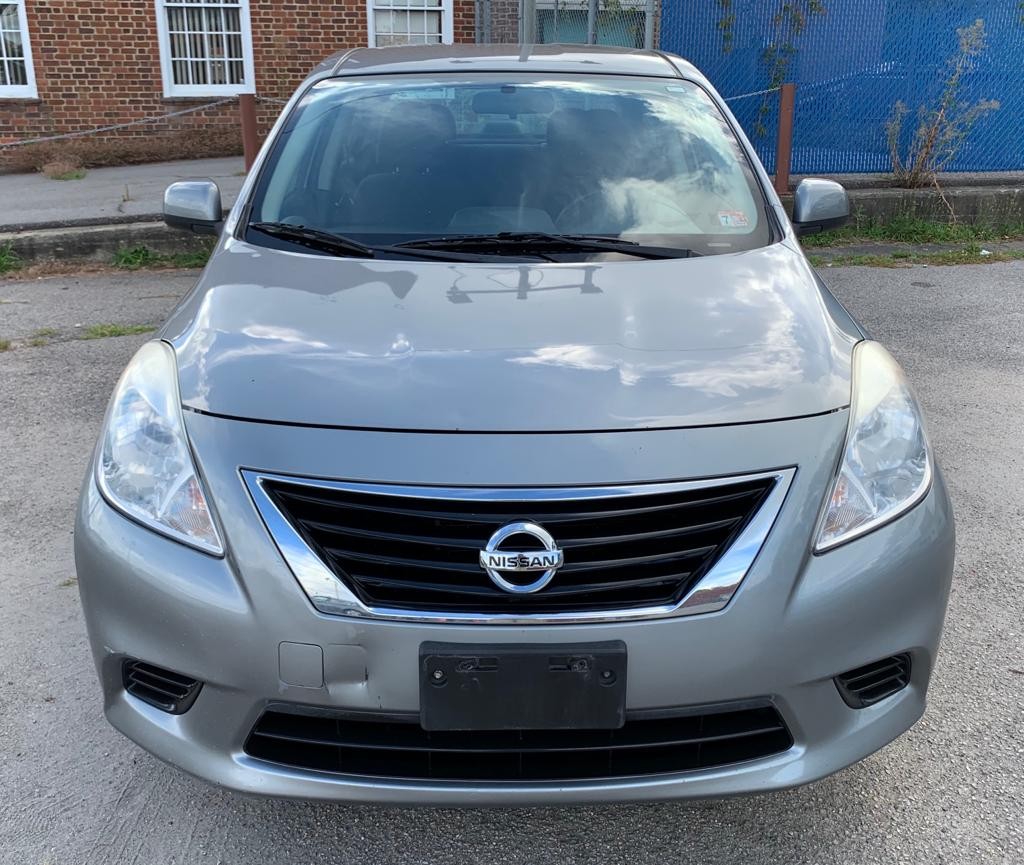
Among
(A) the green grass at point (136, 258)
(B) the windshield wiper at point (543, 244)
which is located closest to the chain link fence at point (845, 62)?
(A) the green grass at point (136, 258)

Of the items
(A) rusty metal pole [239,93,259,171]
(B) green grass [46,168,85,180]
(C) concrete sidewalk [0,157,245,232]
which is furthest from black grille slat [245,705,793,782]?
(B) green grass [46,168,85,180]

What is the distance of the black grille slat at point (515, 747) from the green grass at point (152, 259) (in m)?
6.75

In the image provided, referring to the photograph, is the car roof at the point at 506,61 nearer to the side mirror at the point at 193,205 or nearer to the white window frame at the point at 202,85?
the side mirror at the point at 193,205

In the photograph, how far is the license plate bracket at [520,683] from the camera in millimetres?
1839

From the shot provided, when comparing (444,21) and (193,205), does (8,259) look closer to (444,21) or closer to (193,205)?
(193,205)

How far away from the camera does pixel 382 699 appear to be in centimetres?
186

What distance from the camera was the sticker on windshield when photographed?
3.06 m

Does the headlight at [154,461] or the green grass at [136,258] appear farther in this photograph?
the green grass at [136,258]

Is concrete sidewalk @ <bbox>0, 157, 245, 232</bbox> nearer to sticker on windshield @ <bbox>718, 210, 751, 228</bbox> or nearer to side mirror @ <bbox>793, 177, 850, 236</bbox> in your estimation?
side mirror @ <bbox>793, 177, 850, 236</bbox>

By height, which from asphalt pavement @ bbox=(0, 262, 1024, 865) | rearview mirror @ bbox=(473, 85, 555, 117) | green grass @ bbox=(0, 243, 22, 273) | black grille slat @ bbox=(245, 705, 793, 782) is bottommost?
green grass @ bbox=(0, 243, 22, 273)

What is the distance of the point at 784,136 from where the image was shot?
361 inches

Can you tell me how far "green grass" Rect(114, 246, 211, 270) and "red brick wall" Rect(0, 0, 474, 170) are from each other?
19.1 feet

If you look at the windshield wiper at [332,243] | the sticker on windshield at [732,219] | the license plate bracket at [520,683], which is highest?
the sticker on windshield at [732,219]

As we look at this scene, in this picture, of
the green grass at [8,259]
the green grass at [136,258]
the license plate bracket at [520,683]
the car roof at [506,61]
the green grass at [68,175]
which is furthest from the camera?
the green grass at [68,175]
